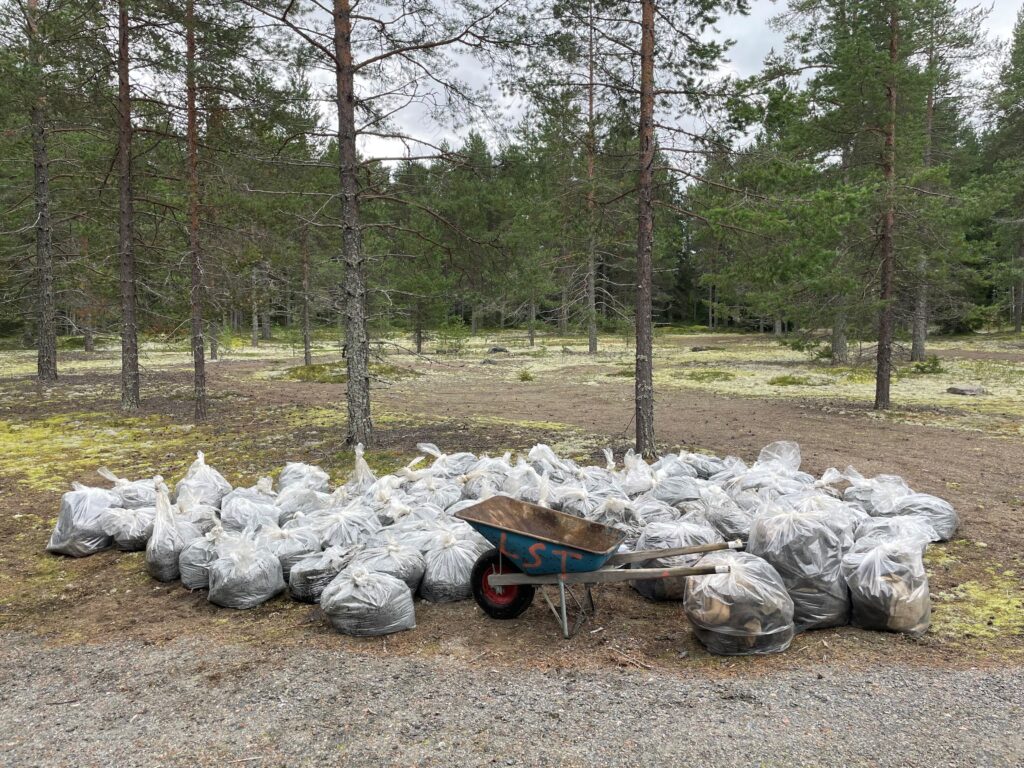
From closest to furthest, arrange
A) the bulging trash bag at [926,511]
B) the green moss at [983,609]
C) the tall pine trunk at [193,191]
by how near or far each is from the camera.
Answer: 1. the green moss at [983,609]
2. the bulging trash bag at [926,511]
3. the tall pine trunk at [193,191]

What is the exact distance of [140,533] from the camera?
5500 millimetres

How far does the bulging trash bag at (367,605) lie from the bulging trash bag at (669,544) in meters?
1.72

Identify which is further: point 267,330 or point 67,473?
point 267,330

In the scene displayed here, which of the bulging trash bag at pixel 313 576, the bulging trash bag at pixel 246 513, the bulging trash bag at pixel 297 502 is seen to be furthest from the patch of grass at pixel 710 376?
the bulging trash bag at pixel 313 576

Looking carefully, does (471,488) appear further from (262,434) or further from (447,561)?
(262,434)

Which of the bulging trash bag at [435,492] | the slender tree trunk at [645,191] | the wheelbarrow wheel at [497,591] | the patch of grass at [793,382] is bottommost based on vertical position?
the wheelbarrow wheel at [497,591]

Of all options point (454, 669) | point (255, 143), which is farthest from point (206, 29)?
point (454, 669)

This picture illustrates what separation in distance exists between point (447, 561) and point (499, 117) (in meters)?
6.55

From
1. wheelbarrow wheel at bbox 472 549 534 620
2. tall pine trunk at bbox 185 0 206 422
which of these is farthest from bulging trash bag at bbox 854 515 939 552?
tall pine trunk at bbox 185 0 206 422

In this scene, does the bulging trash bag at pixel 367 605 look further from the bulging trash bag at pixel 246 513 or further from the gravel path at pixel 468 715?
the bulging trash bag at pixel 246 513

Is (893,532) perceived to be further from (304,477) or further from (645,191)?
(304,477)

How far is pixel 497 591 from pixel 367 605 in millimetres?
886

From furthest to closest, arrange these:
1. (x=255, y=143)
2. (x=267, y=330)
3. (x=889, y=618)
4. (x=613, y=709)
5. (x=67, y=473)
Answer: (x=267, y=330) < (x=255, y=143) < (x=67, y=473) < (x=889, y=618) < (x=613, y=709)

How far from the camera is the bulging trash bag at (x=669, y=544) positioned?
4406 millimetres
